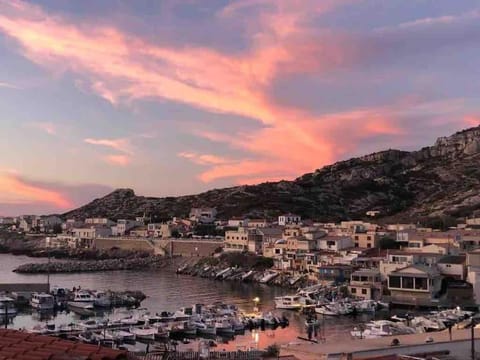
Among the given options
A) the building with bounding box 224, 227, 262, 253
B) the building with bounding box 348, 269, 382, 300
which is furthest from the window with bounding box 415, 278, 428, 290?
the building with bounding box 224, 227, 262, 253

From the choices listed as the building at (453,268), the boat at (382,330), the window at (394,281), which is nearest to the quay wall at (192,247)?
the window at (394,281)

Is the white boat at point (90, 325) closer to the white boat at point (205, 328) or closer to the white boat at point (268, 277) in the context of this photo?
the white boat at point (205, 328)

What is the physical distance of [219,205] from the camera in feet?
364

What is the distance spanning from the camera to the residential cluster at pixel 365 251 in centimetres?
3512

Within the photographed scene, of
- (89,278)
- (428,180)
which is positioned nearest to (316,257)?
(89,278)

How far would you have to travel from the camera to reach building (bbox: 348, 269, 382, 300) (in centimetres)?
3650

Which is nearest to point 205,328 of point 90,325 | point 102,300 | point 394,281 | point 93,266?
point 90,325

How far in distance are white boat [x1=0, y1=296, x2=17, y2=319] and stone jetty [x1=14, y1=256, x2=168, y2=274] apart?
24.0 meters

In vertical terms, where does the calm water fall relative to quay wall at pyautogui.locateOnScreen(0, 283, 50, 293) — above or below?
below

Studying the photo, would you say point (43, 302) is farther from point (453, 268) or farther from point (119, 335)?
point (453, 268)

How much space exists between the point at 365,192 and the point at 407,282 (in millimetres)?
79732

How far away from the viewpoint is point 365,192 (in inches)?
4478

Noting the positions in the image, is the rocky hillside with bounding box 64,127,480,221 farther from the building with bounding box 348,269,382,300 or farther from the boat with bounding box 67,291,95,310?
the boat with bounding box 67,291,95,310

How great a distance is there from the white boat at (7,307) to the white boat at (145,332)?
8.97 meters
